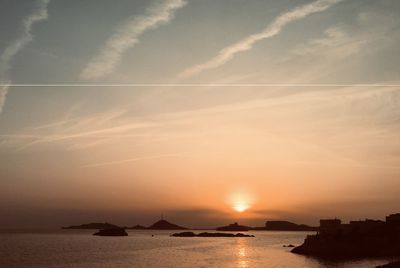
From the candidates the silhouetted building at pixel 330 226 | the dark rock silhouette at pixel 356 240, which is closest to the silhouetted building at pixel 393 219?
the dark rock silhouette at pixel 356 240

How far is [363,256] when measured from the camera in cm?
12369

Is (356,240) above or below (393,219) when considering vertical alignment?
below

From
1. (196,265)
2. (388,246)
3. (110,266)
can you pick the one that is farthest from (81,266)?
(388,246)

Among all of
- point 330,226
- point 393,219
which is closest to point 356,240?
point 330,226

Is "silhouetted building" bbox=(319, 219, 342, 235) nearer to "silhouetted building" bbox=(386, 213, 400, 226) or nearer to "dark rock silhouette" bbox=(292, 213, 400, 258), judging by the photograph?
"dark rock silhouette" bbox=(292, 213, 400, 258)

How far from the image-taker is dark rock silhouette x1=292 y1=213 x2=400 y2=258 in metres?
127

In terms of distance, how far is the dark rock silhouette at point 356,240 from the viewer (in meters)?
127

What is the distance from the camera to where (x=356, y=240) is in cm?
13162

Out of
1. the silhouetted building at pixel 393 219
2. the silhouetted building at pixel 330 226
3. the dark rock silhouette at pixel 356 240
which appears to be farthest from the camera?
the silhouetted building at pixel 330 226

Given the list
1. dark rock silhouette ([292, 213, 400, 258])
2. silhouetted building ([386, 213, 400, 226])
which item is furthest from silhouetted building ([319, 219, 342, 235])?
silhouetted building ([386, 213, 400, 226])

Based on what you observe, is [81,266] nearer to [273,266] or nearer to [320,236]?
[273,266]

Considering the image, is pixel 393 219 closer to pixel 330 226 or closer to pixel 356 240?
pixel 356 240

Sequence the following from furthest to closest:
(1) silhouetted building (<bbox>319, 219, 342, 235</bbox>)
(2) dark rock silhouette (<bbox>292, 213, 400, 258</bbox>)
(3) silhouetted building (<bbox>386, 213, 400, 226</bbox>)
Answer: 1. (1) silhouetted building (<bbox>319, 219, 342, 235</bbox>)
2. (3) silhouetted building (<bbox>386, 213, 400, 226</bbox>)
3. (2) dark rock silhouette (<bbox>292, 213, 400, 258</bbox>)

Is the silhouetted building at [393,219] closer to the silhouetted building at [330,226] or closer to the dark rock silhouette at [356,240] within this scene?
the dark rock silhouette at [356,240]
